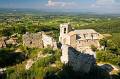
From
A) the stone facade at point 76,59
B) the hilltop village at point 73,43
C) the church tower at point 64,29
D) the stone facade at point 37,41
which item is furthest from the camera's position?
the church tower at point 64,29

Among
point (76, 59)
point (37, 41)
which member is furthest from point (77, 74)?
point (37, 41)

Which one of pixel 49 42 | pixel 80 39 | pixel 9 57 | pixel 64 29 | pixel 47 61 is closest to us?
pixel 47 61

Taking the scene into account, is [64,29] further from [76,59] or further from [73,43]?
[76,59]

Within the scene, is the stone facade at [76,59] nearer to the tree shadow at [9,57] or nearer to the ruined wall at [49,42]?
the tree shadow at [9,57]

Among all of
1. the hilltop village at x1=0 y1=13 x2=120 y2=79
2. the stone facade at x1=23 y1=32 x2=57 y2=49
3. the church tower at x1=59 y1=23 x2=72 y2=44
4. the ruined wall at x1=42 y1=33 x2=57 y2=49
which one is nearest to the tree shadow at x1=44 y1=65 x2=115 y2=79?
the hilltop village at x1=0 y1=13 x2=120 y2=79

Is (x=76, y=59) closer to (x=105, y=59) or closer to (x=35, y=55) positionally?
(x=35, y=55)

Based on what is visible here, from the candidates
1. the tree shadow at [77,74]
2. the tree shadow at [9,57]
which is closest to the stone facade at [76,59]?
the tree shadow at [77,74]
